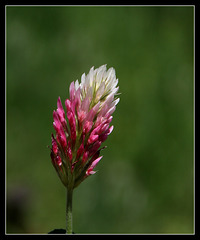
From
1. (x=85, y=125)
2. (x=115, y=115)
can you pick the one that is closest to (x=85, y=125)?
(x=85, y=125)

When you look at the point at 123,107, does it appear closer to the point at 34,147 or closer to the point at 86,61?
the point at 86,61

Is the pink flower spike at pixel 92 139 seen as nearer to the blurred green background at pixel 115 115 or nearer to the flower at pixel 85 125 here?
the flower at pixel 85 125

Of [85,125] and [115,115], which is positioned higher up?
[115,115]

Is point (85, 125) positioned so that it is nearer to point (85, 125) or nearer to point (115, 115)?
point (85, 125)

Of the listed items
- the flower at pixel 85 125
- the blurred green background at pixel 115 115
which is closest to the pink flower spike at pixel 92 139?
the flower at pixel 85 125

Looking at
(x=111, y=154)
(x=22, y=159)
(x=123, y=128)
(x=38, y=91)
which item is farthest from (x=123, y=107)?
(x=22, y=159)

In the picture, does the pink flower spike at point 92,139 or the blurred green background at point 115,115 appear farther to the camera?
the blurred green background at point 115,115

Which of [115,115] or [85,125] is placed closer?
[85,125]
